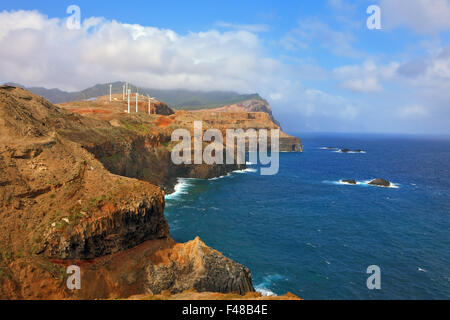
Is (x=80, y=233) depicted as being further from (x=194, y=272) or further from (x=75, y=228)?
(x=194, y=272)

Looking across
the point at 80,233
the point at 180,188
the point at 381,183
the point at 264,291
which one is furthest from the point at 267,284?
the point at 381,183

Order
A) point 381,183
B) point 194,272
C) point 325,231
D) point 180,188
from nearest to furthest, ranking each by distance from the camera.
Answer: point 194,272 → point 325,231 → point 180,188 → point 381,183

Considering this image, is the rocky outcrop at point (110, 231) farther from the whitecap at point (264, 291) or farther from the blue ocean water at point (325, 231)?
the blue ocean water at point (325, 231)

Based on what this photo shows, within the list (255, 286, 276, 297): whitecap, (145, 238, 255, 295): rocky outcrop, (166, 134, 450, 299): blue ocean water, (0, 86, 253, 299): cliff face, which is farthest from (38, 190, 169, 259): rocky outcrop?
(166, 134, 450, 299): blue ocean water

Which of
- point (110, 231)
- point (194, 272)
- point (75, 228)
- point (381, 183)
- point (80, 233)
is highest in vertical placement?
point (75, 228)

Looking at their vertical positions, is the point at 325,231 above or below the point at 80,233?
below

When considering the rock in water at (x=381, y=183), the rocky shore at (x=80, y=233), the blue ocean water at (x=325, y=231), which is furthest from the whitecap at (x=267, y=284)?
the rock in water at (x=381, y=183)
